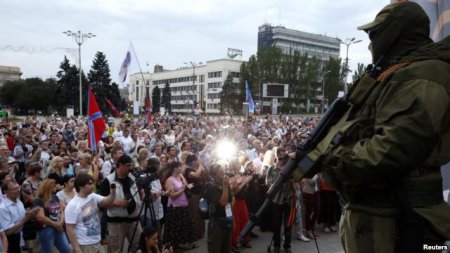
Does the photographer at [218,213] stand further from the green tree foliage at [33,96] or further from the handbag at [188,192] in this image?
the green tree foliage at [33,96]

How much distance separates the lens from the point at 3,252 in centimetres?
516

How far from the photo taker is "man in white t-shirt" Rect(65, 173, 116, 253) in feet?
17.4

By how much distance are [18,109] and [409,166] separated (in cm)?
9391

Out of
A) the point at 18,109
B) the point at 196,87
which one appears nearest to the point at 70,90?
the point at 18,109

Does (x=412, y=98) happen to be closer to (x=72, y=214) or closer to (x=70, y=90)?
(x=72, y=214)

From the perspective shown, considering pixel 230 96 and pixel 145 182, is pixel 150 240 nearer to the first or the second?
pixel 145 182

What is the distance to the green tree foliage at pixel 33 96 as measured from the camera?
78.1 m

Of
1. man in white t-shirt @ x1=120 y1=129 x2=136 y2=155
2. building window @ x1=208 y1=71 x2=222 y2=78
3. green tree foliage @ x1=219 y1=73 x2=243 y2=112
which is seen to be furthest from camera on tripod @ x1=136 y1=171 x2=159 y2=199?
building window @ x1=208 y1=71 x2=222 y2=78

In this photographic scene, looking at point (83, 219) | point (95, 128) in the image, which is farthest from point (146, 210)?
point (95, 128)

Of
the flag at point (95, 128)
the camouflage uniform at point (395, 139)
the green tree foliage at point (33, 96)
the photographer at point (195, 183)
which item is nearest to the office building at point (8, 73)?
the green tree foliage at point (33, 96)

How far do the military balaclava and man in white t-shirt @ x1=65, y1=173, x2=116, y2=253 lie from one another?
180 inches

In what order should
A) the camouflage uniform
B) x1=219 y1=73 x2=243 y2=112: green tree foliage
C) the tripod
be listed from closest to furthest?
the camouflage uniform
the tripod
x1=219 y1=73 x2=243 y2=112: green tree foliage

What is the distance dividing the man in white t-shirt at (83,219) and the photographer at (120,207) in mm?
531

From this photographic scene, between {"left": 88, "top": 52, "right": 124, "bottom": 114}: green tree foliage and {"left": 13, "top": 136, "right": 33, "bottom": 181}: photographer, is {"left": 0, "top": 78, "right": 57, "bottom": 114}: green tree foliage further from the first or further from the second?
{"left": 13, "top": 136, "right": 33, "bottom": 181}: photographer
